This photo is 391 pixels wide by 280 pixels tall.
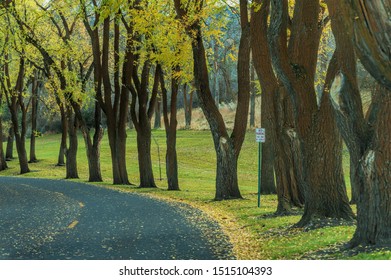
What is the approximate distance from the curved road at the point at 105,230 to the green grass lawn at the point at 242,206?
2.31 ft

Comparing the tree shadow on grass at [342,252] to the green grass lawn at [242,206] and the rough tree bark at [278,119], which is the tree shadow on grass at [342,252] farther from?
the rough tree bark at [278,119]

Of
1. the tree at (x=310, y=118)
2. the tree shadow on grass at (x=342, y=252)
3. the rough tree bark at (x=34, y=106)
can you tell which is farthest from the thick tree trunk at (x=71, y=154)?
the tree shadow on grass at (x=342, y=252)

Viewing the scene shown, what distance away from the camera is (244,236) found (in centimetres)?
1589

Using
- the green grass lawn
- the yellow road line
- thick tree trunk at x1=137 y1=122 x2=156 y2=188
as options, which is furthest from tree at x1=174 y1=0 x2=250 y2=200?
thick tree trunk at x1=137 y1=122 x2=156 y2=188

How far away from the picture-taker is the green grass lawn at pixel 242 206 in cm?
1330

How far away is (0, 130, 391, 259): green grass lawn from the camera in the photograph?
1330 centimetres

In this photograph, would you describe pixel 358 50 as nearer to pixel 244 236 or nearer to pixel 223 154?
pixel 244 236

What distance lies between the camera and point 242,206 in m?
23.2

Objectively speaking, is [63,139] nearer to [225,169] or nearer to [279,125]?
[225,169]

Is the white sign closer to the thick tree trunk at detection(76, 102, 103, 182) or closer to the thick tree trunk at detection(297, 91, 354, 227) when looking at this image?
the thick tree trunk at detection(297, 91, 354, 227)

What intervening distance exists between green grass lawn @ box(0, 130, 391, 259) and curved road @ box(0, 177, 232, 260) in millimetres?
705

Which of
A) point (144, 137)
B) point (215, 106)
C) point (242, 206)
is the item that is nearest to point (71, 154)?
point (144, 137)

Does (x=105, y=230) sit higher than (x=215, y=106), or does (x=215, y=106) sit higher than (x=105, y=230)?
(x=215, y=106)

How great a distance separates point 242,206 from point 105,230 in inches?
302
